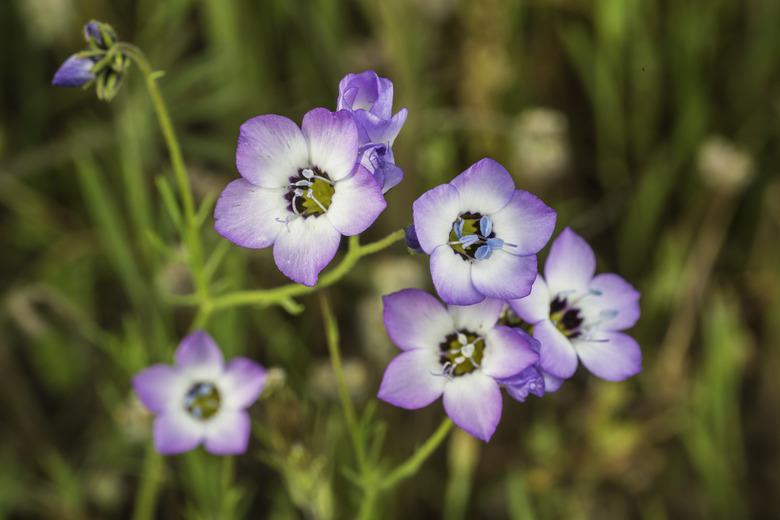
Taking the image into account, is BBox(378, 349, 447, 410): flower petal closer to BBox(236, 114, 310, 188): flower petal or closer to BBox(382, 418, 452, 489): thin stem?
BBox(382, 418, 452, 489): thin stem

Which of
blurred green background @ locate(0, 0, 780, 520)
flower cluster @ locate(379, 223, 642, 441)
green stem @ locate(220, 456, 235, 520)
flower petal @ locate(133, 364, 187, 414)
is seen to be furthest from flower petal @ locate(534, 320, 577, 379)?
blurred green background @ locate(0, 0, 780, 520)

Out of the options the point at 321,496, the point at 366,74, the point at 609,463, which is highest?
the point at 366,74

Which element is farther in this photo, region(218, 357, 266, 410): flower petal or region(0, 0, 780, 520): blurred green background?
region(0, 0, 780, 520): blurred green background

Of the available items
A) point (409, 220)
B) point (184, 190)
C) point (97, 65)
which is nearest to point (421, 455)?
point (184, 190)

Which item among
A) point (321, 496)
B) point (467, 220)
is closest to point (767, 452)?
point (321, 496)

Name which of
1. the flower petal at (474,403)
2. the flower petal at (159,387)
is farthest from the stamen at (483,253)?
the flower petal at (159,387)

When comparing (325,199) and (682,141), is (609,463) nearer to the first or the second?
(682,141)
